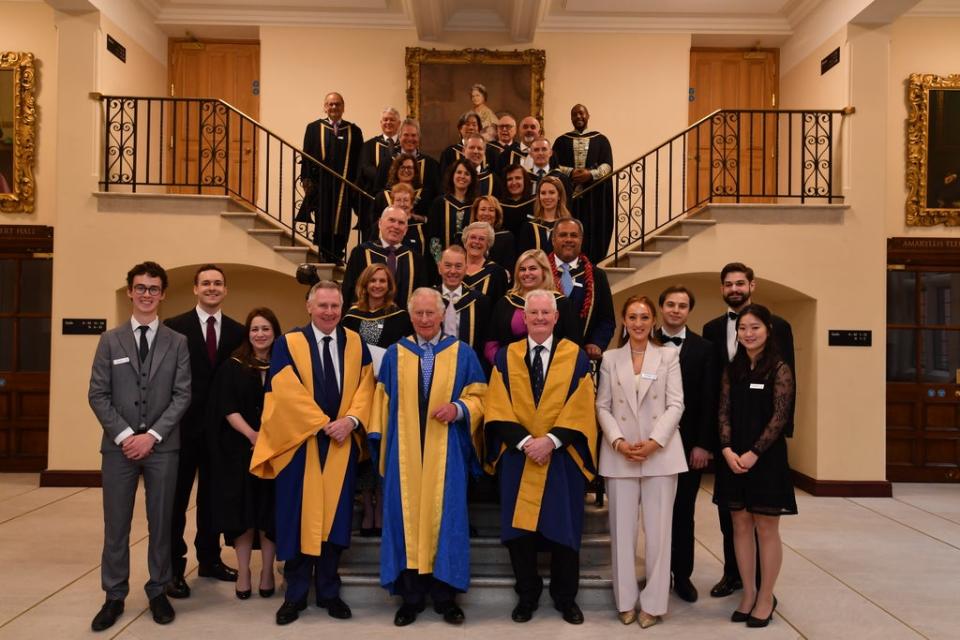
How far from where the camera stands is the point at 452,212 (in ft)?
20.9

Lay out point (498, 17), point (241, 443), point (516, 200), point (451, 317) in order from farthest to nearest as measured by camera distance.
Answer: point (498, 17) < point (516, 200) < point (451, 317) < point (241, 443)

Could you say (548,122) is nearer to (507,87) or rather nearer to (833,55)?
(507,87)

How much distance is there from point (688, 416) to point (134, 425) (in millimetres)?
2965

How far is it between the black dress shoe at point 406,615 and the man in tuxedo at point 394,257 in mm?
2014

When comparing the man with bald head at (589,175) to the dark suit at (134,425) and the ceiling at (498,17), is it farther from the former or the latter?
the dark suit at (134,425)

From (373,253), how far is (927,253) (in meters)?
6.75

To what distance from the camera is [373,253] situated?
5637mm

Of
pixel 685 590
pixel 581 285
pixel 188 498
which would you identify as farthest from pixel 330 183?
pixel 685 590

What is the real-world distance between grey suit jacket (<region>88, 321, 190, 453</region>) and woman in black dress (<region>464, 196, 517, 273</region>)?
2.41 meters

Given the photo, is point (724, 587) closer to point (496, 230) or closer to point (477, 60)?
point (496, 230)

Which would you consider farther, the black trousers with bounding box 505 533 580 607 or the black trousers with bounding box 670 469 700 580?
the black trousers with bounding box 670 469 700 580

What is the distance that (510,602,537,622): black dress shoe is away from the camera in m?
4.37

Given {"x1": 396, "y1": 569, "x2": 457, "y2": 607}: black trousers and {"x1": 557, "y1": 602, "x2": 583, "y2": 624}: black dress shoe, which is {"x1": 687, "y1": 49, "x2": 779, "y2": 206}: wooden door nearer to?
{"x1": 557, "y1": 602, "x2": 583, "y2": 624}: black dress shoe

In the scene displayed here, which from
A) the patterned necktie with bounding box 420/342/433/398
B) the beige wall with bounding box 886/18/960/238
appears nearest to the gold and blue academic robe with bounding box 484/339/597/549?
the patterned necktie with bounding box 420/342/433/398
